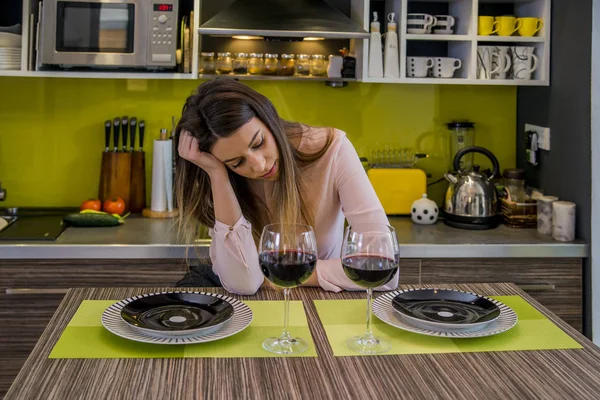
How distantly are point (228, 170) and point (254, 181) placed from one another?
12cm

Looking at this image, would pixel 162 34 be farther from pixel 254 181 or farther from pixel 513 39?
pixel 513 39

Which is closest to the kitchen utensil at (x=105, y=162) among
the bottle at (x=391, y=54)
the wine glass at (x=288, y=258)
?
the bottle at (x=391, y=54)

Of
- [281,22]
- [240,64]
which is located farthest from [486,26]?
[240,64]

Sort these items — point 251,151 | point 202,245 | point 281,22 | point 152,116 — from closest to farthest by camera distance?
point 251,151
point 202,245
point 281,22
point 152,116

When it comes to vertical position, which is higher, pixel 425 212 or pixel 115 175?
pixel 115 175

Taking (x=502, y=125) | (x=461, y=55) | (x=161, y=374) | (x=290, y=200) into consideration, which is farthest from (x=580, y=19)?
(x=161, y=374)

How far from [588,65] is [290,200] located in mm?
1551

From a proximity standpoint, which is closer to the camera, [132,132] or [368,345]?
[368,345]

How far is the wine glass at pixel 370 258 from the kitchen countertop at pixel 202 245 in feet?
4.63

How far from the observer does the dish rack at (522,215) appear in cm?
333

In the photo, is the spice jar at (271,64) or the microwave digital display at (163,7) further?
the spice jar at (271,64)

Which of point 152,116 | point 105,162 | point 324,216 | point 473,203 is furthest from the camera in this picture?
point 152,116

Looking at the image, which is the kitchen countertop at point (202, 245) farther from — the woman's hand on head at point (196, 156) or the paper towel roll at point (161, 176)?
the woman's hand on head at point (196, 156)

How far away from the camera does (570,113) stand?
317 cm
